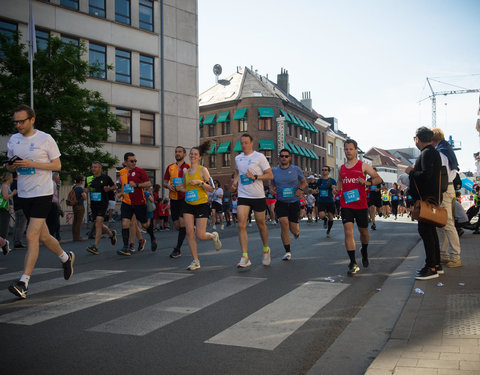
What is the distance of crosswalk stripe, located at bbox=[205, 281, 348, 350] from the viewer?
13.1 ft

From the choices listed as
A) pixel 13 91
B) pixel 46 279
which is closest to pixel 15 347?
pixel 46 279

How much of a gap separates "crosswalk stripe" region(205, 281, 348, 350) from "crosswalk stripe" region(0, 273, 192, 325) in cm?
174

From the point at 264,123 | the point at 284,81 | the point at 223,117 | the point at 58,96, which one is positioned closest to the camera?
the point at 58,96

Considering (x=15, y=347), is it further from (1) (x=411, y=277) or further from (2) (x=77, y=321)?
(1) (x=411, y=277)

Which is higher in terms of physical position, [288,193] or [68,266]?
[288,193]

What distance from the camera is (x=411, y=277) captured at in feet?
22.5

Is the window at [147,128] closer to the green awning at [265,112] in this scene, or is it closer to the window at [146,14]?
the window at [146,14]

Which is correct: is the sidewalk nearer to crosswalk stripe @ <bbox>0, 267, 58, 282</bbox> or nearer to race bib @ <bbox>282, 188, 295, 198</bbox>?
race bib @ <bbox>282, 188, 295, 198</bbox>

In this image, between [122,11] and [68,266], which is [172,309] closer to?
[68,266]

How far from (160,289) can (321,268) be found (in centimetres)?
285

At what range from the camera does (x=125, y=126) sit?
99.2 feet

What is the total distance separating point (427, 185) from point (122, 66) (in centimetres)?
2668

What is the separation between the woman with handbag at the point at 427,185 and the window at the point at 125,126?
2524 cm

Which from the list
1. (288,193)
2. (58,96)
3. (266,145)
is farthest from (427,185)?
(266,145)
